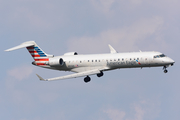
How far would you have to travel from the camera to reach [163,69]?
5650cm

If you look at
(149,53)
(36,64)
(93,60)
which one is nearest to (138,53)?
(149,53)

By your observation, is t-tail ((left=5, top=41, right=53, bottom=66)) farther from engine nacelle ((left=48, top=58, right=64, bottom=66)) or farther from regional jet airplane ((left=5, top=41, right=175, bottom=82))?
engine nacelle ((left=48, top=58, right=64, bottom=66))

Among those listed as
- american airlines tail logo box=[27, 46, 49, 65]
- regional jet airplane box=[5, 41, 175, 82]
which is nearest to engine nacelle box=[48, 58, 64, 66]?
regional jet airplane box=[5, 41, 175, 82]

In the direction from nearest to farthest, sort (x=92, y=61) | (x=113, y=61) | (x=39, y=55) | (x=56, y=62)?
(x=113, y=61) → (x=92, y=61) → (x=56, y=62) → (x=39, y=55)

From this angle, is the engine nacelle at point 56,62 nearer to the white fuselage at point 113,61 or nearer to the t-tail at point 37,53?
the white fuselage at point 113,61

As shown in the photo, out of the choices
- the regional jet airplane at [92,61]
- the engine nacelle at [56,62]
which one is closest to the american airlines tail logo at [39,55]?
the regional jet airplane at [92,61]

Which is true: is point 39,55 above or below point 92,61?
above

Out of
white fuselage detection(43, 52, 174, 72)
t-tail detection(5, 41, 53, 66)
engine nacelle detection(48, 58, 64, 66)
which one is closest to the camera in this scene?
white fuselage detection(43, 52, 174, 72)

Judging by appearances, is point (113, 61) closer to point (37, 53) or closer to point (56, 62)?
point (56, 62)

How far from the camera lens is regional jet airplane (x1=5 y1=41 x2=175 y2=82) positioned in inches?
2196

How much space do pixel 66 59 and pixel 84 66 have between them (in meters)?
3.82

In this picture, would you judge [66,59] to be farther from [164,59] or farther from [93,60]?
[164,59]

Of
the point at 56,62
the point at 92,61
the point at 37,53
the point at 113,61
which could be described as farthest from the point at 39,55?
the point at 113,61

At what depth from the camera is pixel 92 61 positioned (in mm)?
58312
